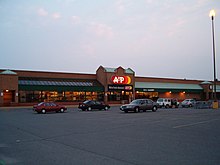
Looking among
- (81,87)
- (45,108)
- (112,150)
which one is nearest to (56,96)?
(81,87)

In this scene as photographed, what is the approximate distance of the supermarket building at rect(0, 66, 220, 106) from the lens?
4831 centimetres

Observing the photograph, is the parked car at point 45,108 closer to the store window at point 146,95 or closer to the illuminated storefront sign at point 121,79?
the illuminated storefront sign at point 121,79

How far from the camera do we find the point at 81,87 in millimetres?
54844

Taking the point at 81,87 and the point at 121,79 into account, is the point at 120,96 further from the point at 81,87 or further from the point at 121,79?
the point at 81,87

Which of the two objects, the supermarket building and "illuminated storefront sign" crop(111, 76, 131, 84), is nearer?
the supermarket building

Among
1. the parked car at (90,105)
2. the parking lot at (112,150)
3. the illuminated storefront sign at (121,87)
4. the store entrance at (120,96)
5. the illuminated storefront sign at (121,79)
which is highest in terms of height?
the illuminated storefront sign at (121,79)

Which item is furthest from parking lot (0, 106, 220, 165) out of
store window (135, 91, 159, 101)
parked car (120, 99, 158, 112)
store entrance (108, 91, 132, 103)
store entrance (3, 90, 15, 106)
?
store window (135, 91, 159, 101)

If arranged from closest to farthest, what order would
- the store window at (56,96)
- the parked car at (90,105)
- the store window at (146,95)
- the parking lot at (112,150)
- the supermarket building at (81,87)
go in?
the parking lot at (112,150), the parked car at (90,105), the supermarket building at (81,87), the store window at (56,96), the store window at (146,95)

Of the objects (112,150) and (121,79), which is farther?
(121,79)

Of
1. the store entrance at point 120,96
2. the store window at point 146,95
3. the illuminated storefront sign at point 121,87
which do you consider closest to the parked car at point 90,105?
the illuminated storefront sign at point 121,87

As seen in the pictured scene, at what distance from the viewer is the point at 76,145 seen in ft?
34.8

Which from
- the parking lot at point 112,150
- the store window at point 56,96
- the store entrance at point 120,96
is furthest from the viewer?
the store entrance at point 120,96

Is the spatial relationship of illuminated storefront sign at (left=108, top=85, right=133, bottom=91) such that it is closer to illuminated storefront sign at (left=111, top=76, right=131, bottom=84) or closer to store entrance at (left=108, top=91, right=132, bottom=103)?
store entrance at (left=108, top=91, right=132, bottom=103)

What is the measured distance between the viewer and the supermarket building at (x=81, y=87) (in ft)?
159
